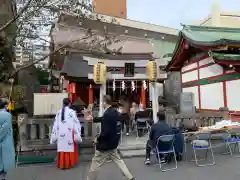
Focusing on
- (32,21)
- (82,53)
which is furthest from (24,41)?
(82,53)

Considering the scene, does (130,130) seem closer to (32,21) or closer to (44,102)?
(44,102)

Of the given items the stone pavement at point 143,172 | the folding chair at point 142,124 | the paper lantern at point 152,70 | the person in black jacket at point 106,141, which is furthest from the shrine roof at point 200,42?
the person in black jacket at point 106,141

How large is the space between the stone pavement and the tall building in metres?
20.3

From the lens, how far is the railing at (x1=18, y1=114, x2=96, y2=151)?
24.4 feet

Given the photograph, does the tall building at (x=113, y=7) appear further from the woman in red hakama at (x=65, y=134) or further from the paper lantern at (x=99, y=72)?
the woman in red hakama at (x=65, y=134)

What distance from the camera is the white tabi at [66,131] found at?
6375mm

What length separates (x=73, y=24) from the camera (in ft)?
60.7

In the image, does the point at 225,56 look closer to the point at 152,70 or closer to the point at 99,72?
the point at 152,70

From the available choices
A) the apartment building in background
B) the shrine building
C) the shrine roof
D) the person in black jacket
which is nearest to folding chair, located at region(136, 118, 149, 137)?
the shrine building

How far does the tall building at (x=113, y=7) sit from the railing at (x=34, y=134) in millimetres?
18888

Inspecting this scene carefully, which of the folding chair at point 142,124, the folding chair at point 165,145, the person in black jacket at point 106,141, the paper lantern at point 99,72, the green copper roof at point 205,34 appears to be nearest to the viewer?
the person in black jacket at point 106,141

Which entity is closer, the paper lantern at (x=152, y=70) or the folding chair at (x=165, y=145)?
the folding chair at (x=165, y=145)

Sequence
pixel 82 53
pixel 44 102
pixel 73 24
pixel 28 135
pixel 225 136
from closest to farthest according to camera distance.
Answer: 1. pixel 28 135
2. pixel 225 136
3. pixel 44 102
4. pixel 82 53
5. pixel 73 24

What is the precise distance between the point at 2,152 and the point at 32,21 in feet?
22.5
